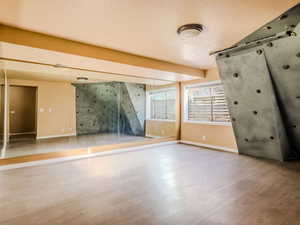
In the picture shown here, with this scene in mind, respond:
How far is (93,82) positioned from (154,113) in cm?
235

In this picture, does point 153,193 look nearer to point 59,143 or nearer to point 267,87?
point 267,87

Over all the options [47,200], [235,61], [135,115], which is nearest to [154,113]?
[135,115]

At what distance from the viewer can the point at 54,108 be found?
4.79 m

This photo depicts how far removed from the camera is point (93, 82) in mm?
5445

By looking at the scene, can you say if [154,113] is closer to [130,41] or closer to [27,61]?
[130,41]

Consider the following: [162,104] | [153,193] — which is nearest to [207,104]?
[162,104]

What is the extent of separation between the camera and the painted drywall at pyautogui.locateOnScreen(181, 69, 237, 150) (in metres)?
4.78

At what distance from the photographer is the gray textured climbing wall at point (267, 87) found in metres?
2.57

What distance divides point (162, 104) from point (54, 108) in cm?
347

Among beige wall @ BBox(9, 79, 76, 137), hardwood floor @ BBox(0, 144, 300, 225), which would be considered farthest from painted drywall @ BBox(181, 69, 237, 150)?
beige wall @ BBox(9, 79, 76, 137)

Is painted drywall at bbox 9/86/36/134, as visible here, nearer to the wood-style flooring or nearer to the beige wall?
the beige wall

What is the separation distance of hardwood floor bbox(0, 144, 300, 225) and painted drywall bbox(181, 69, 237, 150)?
100cm

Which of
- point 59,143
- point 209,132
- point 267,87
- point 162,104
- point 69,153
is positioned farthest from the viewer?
point 162,104

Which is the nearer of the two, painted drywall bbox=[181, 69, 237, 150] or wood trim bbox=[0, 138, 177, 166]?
wood trim bbox=[0, 138, 177, 166]
